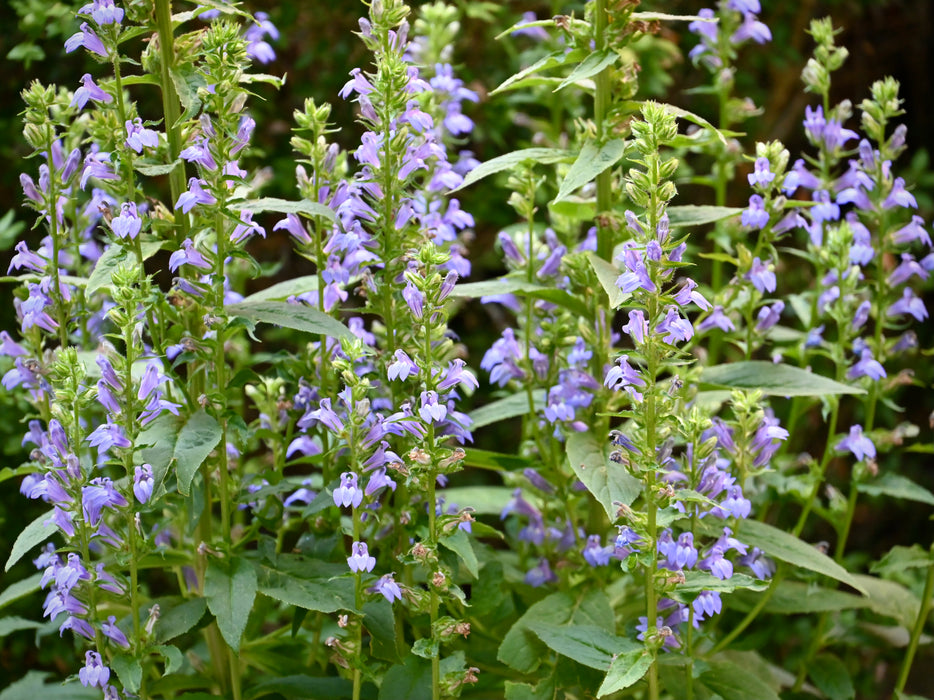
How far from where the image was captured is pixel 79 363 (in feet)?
6.61

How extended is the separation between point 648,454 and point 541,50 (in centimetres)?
205

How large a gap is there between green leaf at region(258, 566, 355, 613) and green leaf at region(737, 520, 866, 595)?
0.90m

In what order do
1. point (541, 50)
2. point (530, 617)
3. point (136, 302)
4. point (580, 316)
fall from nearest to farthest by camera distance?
point (136, 302) → point (530, 617) → point (580, 316) → point (541, 50)

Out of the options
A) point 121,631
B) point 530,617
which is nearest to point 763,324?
point 530,617

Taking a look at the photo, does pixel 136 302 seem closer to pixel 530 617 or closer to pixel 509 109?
pixel 530 617

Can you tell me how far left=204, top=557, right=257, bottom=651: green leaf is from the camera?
201 centimetres

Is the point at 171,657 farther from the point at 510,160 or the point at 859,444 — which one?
the point at 859,444

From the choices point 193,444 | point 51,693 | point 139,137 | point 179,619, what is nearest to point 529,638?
point 179,619

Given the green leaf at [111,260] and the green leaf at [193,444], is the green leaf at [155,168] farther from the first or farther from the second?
the green leaf at [193,444]

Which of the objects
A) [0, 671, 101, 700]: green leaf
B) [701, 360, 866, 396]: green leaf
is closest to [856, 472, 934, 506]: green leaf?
[701, 360, 866, 396]: green leaf

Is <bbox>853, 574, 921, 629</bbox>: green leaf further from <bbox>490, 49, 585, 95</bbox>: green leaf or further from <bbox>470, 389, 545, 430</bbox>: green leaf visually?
<bbox>490, 49, 585, 95</bbox>: green leaf

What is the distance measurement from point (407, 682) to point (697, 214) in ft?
3.98

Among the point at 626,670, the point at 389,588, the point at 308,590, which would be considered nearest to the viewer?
the point at 626,670

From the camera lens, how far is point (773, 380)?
96.2 inches
